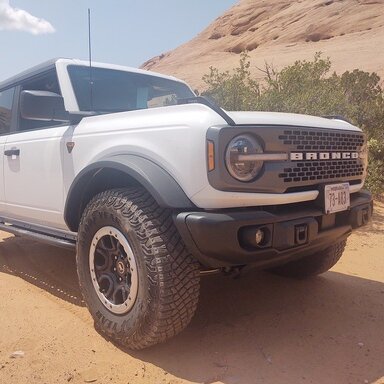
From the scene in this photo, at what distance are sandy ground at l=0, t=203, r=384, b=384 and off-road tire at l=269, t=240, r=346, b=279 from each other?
0.10 meters

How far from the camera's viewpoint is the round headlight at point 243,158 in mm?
2084

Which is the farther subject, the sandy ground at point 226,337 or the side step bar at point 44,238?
the side step bar at point 44,238

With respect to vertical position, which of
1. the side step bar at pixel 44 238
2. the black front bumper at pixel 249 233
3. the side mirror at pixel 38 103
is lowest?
the side step bar at pixel 44 238

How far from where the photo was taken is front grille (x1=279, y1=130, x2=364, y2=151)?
2.28m

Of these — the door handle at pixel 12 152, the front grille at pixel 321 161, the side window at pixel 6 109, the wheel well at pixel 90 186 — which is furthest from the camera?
the side window at pixel 6 109

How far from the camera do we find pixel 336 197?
248cm

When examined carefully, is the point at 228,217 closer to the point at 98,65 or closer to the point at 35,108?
the point at 35,108

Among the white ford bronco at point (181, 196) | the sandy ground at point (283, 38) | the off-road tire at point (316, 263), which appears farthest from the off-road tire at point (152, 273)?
the sandy ground at point (283, 38)

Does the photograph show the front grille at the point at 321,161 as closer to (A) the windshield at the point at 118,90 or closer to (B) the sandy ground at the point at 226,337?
(B) the sandy ground at the point at 226,337

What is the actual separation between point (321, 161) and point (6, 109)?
317cm

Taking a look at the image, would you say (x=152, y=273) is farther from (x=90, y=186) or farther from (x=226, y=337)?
(x=90, y=186)

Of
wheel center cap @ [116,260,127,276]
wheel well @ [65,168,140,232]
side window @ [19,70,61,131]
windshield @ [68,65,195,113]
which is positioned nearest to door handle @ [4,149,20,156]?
side window @ [19,70,61,131]

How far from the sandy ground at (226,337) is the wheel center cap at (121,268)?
0.45 meters

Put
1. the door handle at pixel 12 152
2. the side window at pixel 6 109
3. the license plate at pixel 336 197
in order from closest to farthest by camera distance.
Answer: the license plate at pixel 336 197 < the door handle at pixel 12 152 < the side window at pixel 6 109
